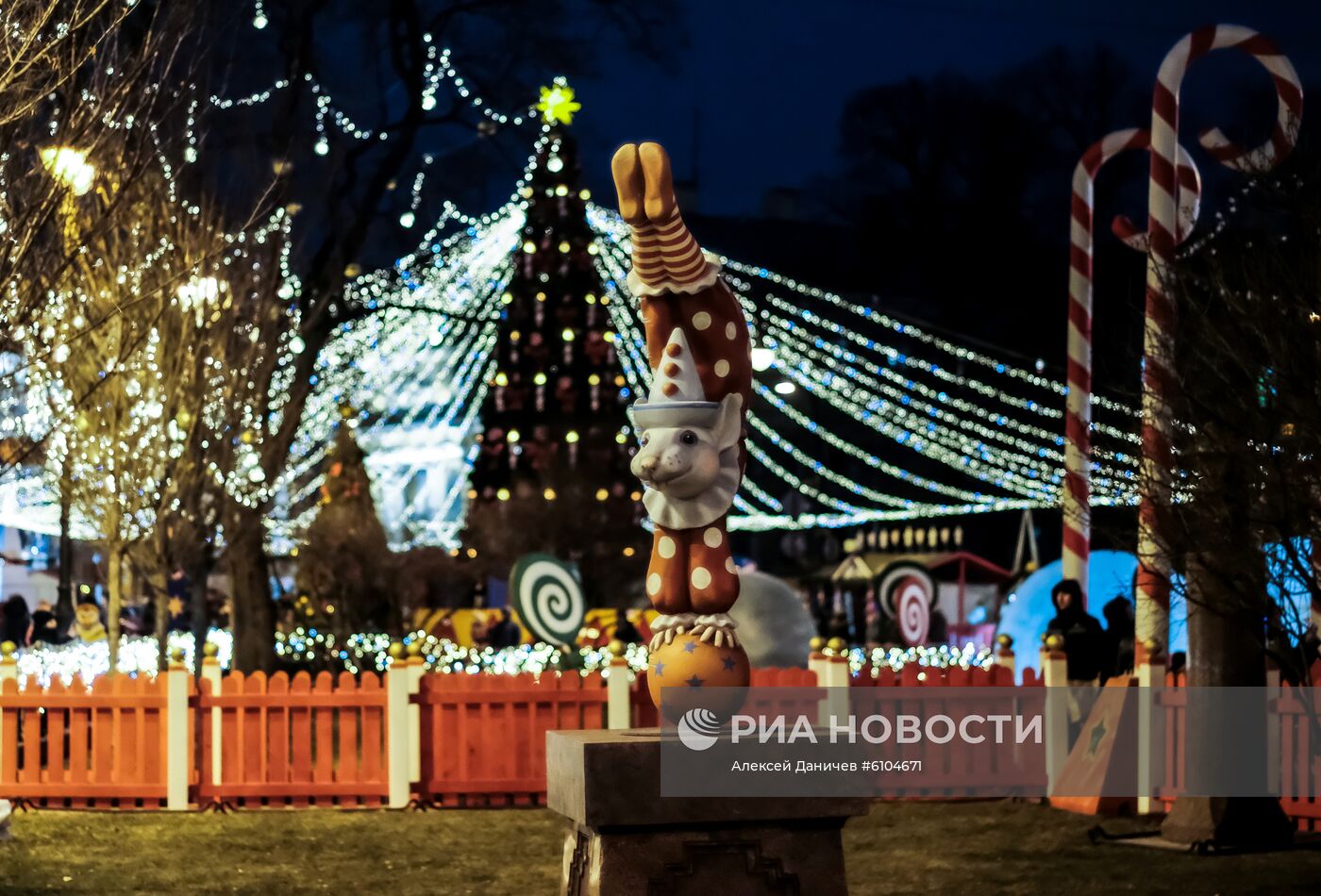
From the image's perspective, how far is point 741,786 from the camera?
7230mm

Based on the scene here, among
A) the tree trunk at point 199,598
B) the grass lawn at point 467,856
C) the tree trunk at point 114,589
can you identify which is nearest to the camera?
the grass lawn at point 467,856

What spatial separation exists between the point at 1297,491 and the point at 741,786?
11.2 feet

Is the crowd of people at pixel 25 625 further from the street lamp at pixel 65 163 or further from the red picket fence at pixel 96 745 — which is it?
the street lamp at pixel 65 163

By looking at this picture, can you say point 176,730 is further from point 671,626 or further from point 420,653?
point 671,626

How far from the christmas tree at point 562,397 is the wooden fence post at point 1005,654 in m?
15.7

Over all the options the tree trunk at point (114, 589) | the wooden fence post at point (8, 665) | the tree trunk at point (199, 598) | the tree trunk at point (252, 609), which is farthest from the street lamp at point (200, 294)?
the wooden fence post at point (8, 665)

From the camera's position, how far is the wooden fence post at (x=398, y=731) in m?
13.6

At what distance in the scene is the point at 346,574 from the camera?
24922mm

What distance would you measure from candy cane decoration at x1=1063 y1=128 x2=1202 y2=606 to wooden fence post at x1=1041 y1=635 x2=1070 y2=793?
96cm

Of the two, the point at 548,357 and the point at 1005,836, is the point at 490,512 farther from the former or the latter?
the point at 1005,836

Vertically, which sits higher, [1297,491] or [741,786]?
[1297,491]

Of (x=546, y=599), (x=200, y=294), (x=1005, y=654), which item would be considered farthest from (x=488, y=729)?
(x=200, y=294)

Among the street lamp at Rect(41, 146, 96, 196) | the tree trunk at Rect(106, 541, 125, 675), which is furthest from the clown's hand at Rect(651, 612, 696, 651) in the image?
the tree trunk at Rect(106, 541, 125, 675)

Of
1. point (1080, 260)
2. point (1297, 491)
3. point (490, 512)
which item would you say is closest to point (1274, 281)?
point (1297, 491)
